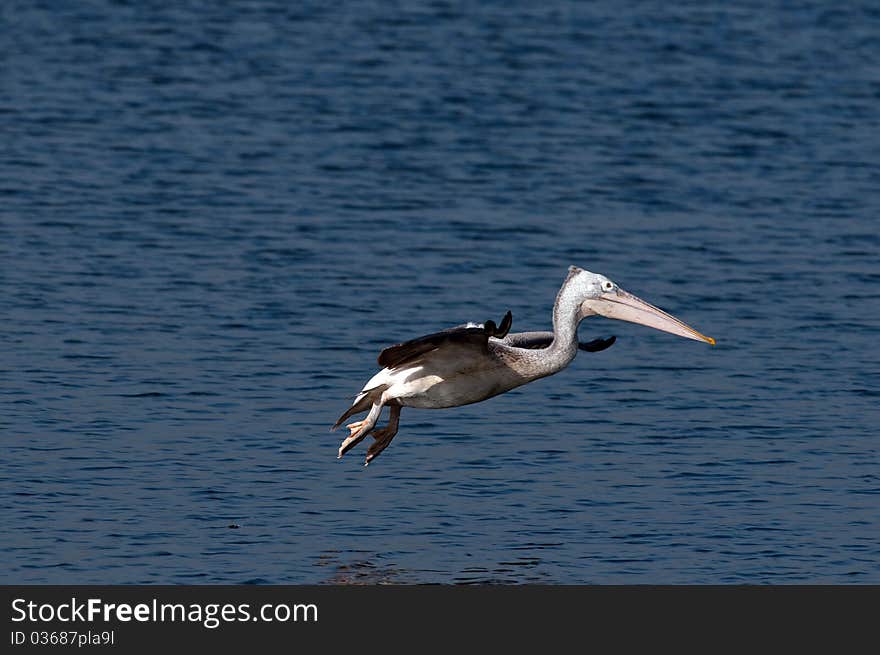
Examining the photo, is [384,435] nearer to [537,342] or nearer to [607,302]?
[537,342]

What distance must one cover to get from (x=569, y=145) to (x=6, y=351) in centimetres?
1463

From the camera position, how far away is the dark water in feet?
53.7

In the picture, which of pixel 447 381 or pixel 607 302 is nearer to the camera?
pixel 447 381

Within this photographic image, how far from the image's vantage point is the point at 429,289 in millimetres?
24109

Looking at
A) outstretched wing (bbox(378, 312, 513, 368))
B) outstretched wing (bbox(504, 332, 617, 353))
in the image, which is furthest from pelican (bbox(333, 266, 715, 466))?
outstretched wing (bbox(504, 332, 617, 353))

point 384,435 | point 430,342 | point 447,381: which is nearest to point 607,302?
point 447,381

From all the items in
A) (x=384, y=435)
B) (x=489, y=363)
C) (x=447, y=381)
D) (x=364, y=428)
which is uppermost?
(x=489, y=363)

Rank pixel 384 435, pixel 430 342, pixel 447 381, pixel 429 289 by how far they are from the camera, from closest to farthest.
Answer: pixel 430 342, pixel 447 381, pixel 384 435, pixel 429 289

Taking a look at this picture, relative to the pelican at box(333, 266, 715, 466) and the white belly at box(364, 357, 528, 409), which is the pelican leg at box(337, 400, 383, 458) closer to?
the pelican at box(333, 266, 715, 466)

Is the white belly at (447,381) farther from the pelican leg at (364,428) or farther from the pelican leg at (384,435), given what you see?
the pelican leg at (384,435)

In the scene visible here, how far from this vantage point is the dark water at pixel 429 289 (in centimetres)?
1636

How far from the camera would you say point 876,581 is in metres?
15.4

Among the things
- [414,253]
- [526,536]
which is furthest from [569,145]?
[526,536]
